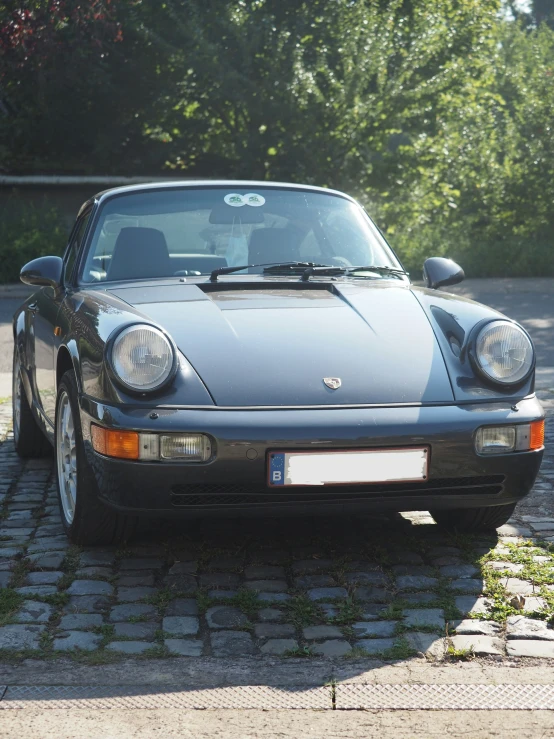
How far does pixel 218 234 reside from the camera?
5.12 meters

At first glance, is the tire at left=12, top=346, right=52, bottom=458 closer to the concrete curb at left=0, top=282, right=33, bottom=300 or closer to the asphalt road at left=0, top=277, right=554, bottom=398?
the asphalt road at left=0, top=277, right=554, bottom=398

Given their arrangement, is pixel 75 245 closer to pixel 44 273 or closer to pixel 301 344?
pixel 44 273

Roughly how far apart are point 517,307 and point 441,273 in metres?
10.4

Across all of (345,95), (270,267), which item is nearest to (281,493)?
(270,267)

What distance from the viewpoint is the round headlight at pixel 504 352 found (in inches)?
158

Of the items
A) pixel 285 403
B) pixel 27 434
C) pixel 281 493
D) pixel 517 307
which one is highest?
pixel 285 403

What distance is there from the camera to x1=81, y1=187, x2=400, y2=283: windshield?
4992 millimetres

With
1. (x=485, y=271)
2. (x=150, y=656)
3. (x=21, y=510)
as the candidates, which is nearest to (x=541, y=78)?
(x=485, y=271)

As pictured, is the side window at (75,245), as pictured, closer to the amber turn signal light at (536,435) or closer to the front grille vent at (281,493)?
the front grille vent at (281,493)

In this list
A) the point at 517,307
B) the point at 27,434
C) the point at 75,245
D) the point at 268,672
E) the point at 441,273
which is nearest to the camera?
the point at 268,672

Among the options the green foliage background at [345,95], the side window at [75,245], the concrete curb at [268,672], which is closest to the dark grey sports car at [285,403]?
the side window at [75,245]

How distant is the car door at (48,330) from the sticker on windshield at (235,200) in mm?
713

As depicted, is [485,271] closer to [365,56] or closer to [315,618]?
[365,56]

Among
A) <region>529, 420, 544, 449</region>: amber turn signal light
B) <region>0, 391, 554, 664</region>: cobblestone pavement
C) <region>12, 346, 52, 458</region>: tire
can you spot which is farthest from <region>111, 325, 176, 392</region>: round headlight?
<region>12, 346, 52, 458</region>: tire
